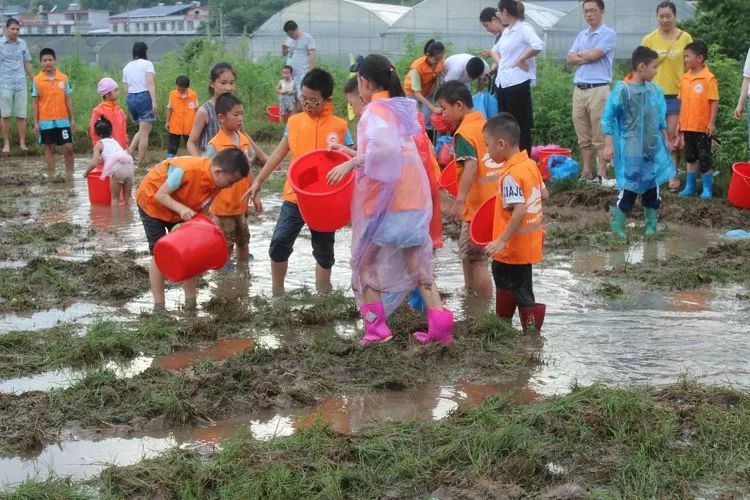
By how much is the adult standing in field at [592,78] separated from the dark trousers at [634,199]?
102 inches

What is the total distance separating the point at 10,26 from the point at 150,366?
11.5 meters

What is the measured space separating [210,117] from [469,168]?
2577mm

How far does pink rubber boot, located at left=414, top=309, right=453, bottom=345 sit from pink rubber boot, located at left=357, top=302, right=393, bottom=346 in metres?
0.23

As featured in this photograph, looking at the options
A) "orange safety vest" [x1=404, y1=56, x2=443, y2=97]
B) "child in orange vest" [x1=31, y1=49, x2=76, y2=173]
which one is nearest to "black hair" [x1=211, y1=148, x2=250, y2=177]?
"orange safety vest" [x1=404, y1=56, x2=443, y2=97]

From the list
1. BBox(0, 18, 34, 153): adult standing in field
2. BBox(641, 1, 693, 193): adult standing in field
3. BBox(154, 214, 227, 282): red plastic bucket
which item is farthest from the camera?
BBox(0, 18, 34, 153): adult standing in field

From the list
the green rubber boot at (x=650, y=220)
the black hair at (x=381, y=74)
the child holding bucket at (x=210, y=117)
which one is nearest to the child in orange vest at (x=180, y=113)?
the child holding bucket at (x=210, y=117)

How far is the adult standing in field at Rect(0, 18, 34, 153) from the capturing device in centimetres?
1566

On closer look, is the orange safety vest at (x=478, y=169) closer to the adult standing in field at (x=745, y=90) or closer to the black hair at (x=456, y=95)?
the black hair at (x=456, y=95)

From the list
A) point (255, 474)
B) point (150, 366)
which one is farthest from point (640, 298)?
point (255, 474)

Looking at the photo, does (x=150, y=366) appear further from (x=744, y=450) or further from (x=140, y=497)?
(x=744, y=450)

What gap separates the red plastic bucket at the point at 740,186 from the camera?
9.90 m

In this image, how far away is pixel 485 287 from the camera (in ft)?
24.3

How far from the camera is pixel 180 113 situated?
1465 cm

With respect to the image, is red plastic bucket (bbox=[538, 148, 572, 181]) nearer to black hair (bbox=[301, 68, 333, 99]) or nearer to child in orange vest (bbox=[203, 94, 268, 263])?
child in orange vest (bbox=[203, 94, 268, 263])
